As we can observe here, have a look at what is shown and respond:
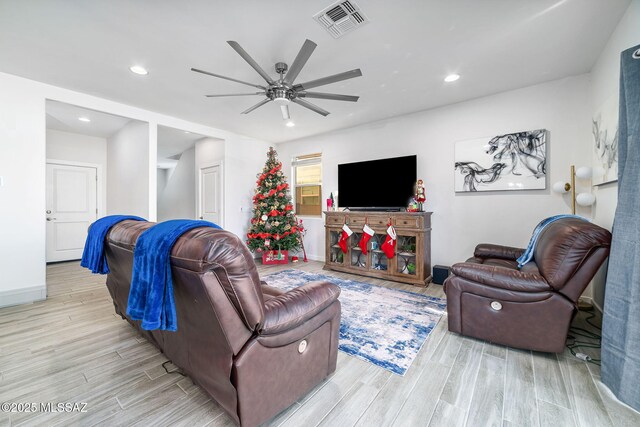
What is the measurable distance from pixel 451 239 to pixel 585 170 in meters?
1.69

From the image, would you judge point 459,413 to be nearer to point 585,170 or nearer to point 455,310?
point 455,310

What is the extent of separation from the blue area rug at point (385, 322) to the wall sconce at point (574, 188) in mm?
1832

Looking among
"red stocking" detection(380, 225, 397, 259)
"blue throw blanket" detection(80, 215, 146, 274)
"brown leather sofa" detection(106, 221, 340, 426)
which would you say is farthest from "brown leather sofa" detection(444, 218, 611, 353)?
"blue throw blanket" detection(80, 215, 146, 274)

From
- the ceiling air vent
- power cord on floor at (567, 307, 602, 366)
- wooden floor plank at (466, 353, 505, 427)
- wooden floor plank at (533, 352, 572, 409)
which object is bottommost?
wooden floor plank at (466, 353, 505, 427)

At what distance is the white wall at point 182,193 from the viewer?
6.59m

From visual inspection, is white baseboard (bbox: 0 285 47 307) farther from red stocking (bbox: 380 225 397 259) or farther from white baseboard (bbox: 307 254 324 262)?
red stocking (bbox: 380 225 397 259)

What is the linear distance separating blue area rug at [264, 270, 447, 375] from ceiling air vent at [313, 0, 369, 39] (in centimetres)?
269

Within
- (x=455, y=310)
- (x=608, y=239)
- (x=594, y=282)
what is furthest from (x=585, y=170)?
(x=455, y=310)

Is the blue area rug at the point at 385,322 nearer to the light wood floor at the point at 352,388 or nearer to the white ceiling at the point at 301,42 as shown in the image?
the light wood floor at the point at 352,388

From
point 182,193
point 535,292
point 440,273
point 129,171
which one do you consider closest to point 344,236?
point 440,273

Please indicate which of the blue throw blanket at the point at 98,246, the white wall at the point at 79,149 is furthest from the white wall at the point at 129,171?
the blue throw blanket at the point at 98,246

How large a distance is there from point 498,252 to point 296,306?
112 inches

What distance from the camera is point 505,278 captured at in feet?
6.61

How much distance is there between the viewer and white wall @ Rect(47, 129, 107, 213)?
5.41 m
